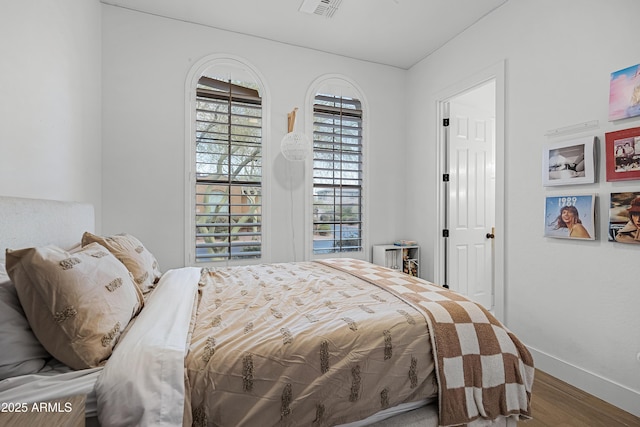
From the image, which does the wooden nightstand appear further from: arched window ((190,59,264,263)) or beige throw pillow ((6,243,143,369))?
arched window ((190,59,264,263))

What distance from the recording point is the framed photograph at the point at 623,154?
70.2 inches

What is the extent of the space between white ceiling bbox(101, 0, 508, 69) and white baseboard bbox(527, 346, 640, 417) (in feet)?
9.75

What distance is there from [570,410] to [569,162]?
161cm

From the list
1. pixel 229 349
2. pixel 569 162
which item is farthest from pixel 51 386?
pixel 569 162

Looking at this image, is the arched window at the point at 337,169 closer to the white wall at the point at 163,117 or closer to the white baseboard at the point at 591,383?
the white wall at the point at 163,117

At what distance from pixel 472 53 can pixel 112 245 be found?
3429mm

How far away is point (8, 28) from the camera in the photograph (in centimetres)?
134

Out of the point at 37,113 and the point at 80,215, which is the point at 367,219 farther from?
the point at 37,113

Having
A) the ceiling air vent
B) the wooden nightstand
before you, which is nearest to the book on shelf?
the ceiling air vent

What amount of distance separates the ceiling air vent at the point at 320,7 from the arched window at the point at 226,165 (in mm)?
850

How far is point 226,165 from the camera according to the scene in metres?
3.03

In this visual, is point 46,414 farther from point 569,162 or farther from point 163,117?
point 569,162

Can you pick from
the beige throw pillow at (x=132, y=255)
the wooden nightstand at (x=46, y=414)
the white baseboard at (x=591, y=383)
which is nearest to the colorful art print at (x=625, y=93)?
the white baseboard at (x=591, y=383)

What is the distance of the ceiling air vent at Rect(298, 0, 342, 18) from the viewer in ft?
8.50
